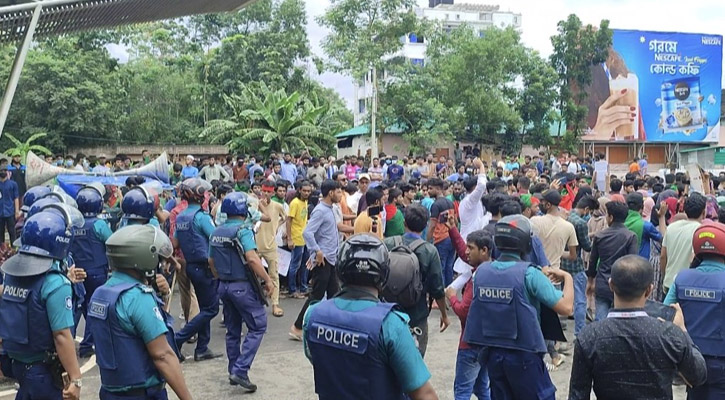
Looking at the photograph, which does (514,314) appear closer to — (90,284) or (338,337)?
(338,337)

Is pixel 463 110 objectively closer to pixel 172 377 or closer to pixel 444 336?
pixel 444 336

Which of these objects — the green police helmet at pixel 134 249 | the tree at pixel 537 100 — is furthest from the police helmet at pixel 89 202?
the tree at pixel 537 100

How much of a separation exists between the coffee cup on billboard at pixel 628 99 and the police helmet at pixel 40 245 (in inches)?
1585

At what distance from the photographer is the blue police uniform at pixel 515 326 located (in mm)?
4086

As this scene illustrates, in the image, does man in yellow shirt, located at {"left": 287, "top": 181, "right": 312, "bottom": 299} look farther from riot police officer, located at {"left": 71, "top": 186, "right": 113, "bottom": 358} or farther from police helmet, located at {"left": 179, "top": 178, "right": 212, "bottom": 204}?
riot police officer, located at {"left": 71, "top": 186, "right": 113, "bottom": 358}

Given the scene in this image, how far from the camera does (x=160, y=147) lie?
95.2 feet

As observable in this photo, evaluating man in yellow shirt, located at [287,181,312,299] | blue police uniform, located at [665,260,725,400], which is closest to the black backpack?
blue police uniform, located at [665,260,725,400]

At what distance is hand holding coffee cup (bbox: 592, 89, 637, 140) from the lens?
39625 millimetres

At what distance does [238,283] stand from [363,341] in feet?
11.8

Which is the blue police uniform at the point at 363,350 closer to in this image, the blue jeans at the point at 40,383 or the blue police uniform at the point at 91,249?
the blue jeans at the point at 40,383

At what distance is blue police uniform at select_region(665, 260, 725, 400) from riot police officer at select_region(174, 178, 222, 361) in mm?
4678

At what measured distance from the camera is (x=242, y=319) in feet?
20.8

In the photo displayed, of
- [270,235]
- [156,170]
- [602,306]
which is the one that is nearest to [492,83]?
[156,170]

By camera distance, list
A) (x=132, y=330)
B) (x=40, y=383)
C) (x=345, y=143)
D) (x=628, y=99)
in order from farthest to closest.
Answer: (x=628, y=99) → (x=345, y=143) → (x=40, y=383) → (x=132, y=330)
